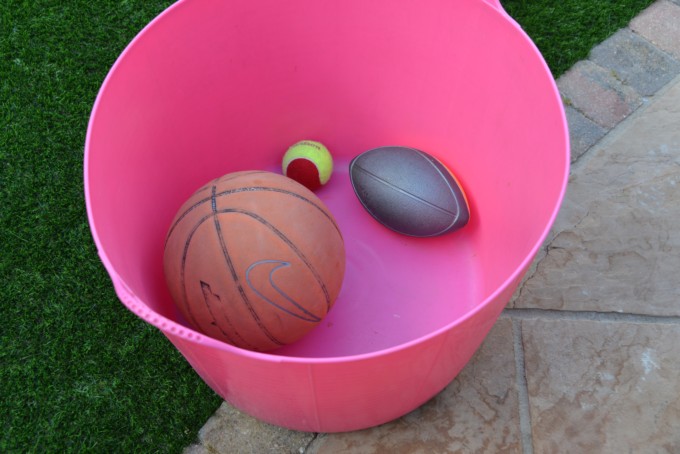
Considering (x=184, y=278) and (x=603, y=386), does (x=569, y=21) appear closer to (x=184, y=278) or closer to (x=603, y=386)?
(x=603, y=386)

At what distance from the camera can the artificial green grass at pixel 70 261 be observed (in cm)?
177

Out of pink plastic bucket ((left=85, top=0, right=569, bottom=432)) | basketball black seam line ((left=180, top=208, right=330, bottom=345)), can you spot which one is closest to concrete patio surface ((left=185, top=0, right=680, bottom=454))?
pink plastic bucket ((left=85, top=0, right=569, bottom=432))

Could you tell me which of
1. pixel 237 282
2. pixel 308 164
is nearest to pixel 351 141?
pixel 308 164

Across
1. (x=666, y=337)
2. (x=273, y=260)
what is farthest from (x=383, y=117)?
(x=666, y=337)

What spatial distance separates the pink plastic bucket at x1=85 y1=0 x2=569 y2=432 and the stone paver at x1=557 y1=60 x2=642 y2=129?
589 millimetres

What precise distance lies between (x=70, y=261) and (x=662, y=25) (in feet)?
A: 7.69

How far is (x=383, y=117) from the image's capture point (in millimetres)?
2150

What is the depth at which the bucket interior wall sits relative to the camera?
1578 mm

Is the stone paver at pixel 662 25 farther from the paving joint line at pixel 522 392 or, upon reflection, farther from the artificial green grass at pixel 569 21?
the paving joint line at pixel 522 392

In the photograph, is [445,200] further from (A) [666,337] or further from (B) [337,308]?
(A) [666,337]

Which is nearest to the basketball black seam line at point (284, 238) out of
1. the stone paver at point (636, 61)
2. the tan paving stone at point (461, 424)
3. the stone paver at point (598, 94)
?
the tan paving stone at point (461, 424)

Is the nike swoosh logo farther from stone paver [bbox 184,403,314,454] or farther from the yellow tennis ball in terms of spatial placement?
the yellow tennis ball

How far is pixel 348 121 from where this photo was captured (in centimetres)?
219

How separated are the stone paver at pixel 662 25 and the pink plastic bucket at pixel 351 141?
3.45 ft
